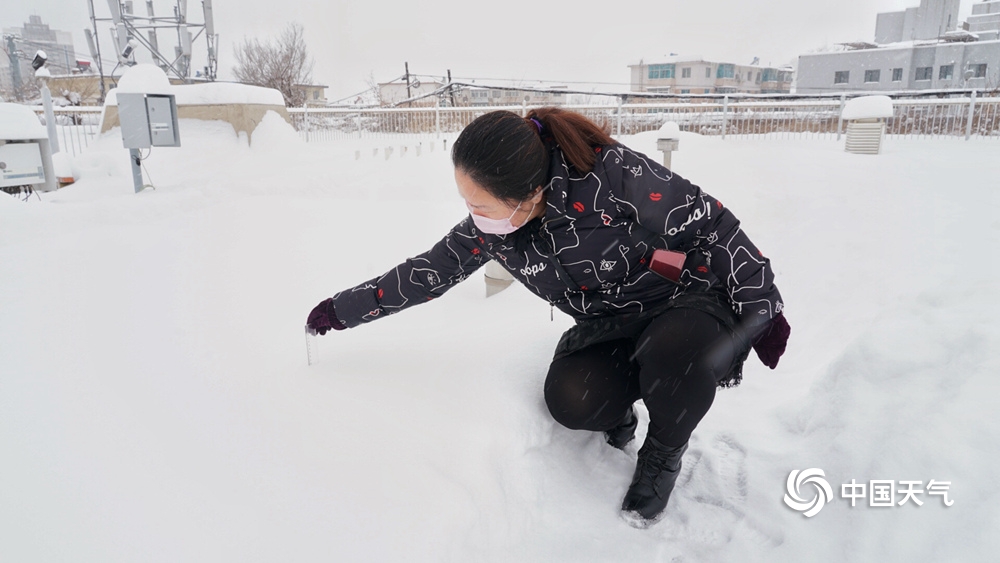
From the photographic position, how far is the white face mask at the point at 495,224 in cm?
167

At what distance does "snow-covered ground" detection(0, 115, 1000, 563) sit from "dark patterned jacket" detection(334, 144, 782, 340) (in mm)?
437

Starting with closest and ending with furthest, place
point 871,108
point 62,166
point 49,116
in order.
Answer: point 62,166 < point 49,116 < point 871,108

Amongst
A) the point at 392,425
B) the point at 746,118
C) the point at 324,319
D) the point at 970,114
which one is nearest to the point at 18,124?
the point at 324,319

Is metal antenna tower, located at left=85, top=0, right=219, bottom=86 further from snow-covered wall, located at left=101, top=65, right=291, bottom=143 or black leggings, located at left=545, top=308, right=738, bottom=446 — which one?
black leggings, located at left=545, top=308, right=738, bottom=446

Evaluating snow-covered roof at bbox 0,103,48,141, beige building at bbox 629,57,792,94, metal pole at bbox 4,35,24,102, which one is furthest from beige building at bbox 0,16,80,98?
beige building at bbox 629,57,792,94

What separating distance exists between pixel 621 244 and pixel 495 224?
39cm

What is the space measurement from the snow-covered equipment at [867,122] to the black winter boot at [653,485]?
914 cm

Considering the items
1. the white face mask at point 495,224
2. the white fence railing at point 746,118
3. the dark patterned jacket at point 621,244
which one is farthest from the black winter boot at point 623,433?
the white fence railing at point 746,118

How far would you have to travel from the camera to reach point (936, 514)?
4.59 feet

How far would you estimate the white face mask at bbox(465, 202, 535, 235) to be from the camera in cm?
167

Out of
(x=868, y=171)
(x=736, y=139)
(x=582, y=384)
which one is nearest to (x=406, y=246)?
(x=582, y=384)

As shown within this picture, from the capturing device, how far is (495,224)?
168 centimetres

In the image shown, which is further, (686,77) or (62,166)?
(686,77)

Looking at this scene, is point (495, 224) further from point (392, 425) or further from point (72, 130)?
point (72, 130)
